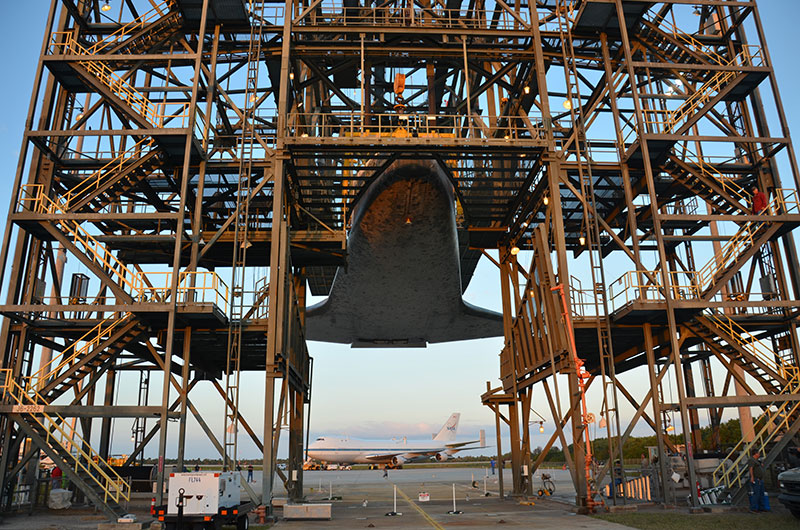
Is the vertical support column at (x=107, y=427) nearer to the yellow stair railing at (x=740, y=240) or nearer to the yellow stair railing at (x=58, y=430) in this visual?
the yellow stair railing at (x=58, y=430)

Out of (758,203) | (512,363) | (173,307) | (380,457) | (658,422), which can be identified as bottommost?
(380,457)

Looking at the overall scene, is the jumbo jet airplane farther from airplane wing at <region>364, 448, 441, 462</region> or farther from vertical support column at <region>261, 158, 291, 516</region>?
vertical support column at <region>261, 158, 291, 516</region>

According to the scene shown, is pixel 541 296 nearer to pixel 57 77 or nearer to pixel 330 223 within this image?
pixel 330 223

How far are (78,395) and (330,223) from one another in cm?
1447

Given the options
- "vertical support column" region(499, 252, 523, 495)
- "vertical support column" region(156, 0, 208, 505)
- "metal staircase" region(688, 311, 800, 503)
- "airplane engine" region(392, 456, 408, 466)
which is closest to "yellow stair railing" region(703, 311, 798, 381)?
"metal staircase" region(688, 311, 800, 503)

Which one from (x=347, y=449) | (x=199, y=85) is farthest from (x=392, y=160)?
(x=347, y=449)

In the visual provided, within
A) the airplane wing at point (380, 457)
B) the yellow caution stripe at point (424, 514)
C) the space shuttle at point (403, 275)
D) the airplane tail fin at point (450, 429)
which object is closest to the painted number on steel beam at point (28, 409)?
the yellow caution stripe at point (424, 514)

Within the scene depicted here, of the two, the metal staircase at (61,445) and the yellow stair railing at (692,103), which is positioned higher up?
the yellow stair railing at (692,103)

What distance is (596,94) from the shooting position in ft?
94.3

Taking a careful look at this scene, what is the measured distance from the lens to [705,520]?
16.4m

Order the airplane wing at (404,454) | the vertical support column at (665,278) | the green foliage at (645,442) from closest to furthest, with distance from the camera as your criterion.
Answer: the vertical support column at (665,278) → the green foliage at (645,442) → the airplane wing at (404,454)

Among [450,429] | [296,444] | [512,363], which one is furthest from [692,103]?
[450,429]

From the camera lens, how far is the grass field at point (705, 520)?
48.6 ft

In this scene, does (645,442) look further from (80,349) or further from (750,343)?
(80,349)
